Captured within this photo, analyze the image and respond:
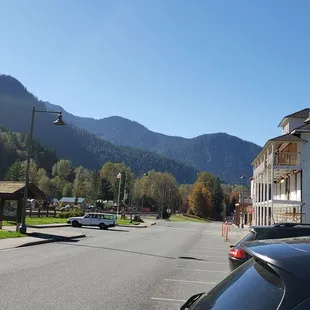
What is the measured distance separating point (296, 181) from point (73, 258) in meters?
28.0

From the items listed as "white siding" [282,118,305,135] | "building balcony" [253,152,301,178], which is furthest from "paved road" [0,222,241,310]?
"white siding" [282,118,305,135]

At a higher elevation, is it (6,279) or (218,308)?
(218,308)

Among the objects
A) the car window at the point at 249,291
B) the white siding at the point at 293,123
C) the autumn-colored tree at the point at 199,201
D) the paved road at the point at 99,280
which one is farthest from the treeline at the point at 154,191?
the car window at the point at 249,291

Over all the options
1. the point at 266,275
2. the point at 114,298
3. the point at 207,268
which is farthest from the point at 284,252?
the point at 207,268

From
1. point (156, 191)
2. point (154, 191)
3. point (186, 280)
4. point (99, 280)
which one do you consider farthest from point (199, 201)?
point (99, 280)

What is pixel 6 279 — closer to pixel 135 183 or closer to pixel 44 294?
pixel 44 294

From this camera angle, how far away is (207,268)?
15289 millimetres

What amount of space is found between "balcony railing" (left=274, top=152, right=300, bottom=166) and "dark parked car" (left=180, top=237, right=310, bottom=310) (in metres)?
36.8

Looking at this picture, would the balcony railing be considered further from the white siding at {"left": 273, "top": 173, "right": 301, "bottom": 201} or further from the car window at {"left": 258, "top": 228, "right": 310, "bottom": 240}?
the car window at {"left": 258, "top": 228, "right": 310, "bottom": 240}

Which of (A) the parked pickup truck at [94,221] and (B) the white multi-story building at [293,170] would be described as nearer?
(B) the white multi-story building at [293,170]

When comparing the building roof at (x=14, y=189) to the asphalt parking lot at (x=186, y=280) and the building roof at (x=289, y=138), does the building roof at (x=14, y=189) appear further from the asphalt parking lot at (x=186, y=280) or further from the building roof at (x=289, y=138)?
the building roof at (x=289, y=138)

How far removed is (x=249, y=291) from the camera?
276 centimetres

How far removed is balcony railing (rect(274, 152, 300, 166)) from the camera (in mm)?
38906

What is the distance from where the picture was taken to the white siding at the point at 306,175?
124 ft
